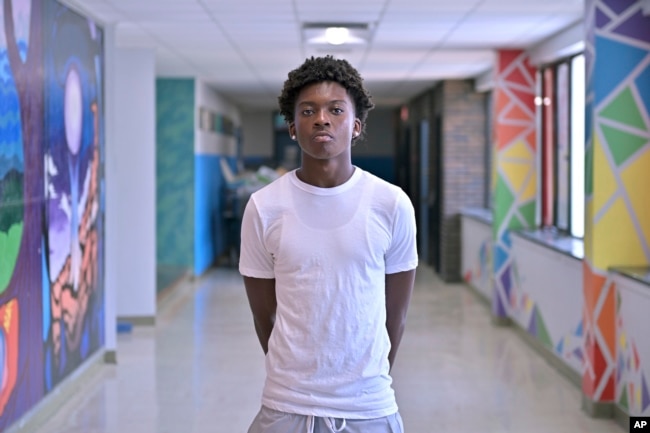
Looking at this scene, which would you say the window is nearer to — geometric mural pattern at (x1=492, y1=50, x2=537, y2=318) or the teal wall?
geometric mural pattern at (x1=492, y1=50, x2=537, y2=318)

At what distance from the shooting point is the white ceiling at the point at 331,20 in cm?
629

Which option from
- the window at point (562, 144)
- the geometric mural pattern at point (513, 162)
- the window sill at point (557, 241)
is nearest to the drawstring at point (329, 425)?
the window sill at point (557, 241)

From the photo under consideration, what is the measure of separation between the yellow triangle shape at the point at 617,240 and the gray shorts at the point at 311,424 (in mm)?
3761

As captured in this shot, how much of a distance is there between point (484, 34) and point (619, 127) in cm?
255

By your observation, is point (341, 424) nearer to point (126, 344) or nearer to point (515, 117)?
point (126, 344)

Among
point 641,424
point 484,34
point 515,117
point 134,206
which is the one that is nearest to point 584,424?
point 641,424

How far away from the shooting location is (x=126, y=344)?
7879 mm

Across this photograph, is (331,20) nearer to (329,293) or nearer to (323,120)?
(323,120)

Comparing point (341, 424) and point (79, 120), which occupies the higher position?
point (79, 120)

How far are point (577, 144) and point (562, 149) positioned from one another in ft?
1.61

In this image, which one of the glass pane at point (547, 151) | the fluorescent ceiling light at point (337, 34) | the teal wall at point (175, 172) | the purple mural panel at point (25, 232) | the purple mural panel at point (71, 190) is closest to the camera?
the purple mural panel at point (25, 232)

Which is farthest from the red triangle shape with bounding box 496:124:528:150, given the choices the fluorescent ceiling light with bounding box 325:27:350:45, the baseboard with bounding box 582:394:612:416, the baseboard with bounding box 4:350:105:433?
the baseboard with bounding box 4:350:105:433

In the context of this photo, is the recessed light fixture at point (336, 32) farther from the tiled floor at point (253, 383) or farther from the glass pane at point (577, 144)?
the tiled floor at point (253, 383)

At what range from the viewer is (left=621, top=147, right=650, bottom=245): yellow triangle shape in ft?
17.7
